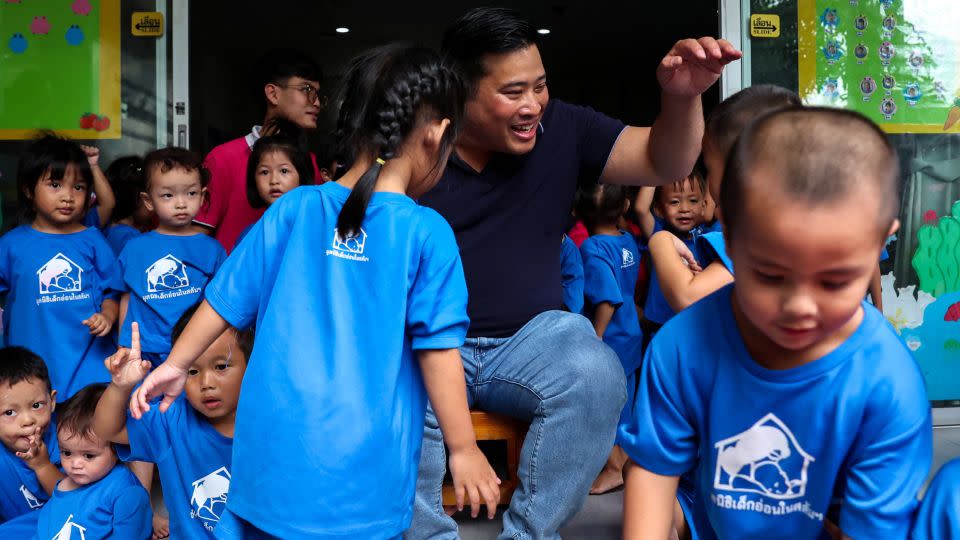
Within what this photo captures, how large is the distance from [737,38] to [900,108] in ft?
A: 2.63

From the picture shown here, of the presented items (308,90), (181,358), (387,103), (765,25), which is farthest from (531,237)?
(765,25)

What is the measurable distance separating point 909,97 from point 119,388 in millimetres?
3631

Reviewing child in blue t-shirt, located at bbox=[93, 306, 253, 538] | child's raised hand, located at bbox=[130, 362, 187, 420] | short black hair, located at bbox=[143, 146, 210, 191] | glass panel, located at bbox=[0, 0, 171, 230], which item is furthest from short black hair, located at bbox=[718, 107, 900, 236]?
glass panel, located at bbox=[0, 0, 171, 230]

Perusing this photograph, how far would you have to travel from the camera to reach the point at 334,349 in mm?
1585

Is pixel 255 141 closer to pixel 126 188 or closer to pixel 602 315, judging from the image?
pixel 126 188

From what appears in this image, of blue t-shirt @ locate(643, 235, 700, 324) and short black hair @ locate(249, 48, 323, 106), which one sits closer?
blue t-shirt @ locate(643, 235, 700, 324)

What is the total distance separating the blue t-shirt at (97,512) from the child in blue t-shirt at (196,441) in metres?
0.18

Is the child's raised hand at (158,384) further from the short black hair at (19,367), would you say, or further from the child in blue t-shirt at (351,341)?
the short black hair at (19,367)

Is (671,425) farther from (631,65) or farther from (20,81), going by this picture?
(631,65)

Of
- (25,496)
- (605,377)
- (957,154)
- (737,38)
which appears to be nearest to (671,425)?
(605,377)

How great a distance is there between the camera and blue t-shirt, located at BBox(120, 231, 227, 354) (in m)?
2.97

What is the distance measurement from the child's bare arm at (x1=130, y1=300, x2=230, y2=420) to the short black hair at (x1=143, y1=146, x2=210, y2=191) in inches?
61.8

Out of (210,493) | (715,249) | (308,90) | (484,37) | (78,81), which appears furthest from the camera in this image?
(78,81)

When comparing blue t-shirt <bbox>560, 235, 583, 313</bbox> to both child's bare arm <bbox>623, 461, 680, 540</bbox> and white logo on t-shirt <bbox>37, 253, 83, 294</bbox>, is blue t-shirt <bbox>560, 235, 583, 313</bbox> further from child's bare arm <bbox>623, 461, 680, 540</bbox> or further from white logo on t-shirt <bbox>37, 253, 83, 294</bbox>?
child's bare arm <bbox>623, 461, 680, 540</bbox>
